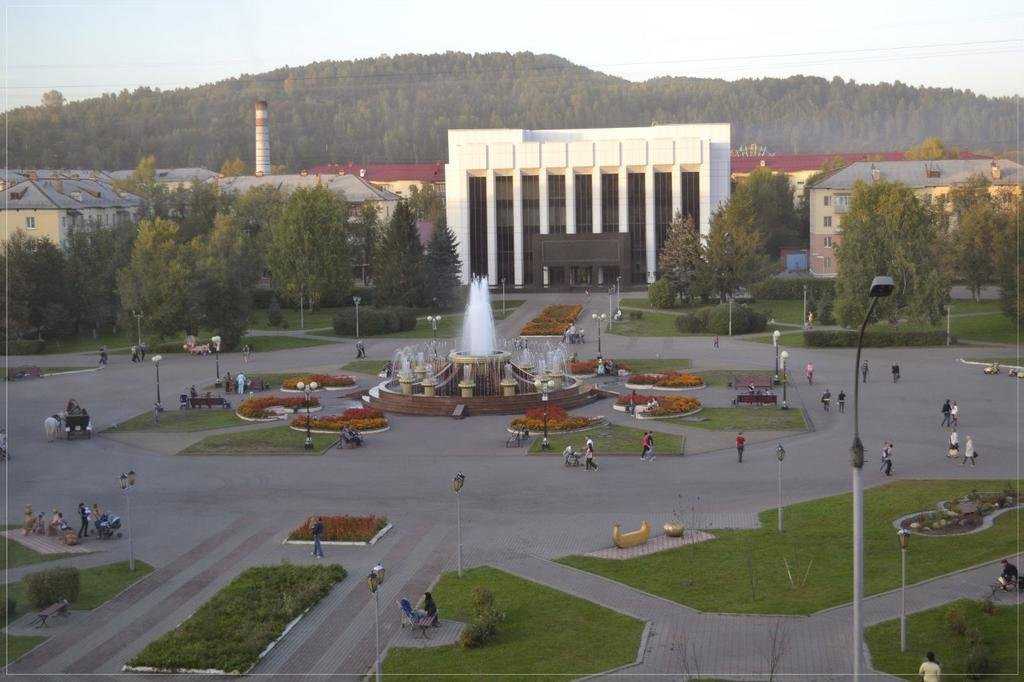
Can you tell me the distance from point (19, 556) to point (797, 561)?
1819cm

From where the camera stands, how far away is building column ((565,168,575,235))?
104 metres

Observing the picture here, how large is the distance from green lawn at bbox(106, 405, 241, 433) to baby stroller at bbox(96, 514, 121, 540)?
47.7ft

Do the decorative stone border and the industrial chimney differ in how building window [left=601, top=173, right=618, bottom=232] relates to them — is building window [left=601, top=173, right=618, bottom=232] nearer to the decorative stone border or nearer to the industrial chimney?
the industrial chimney

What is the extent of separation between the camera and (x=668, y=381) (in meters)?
51.3

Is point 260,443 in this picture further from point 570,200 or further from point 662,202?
point 662,202

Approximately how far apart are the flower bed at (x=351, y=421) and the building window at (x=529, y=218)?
201 feet

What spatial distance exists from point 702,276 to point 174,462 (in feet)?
165

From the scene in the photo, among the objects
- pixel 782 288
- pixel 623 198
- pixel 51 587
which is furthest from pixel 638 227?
pixel 51 587

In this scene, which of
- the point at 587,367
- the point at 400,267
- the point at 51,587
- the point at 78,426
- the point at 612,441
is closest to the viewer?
the point at 51,587

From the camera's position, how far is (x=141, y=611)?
24047 millimetres

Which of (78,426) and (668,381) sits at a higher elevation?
(668,381)

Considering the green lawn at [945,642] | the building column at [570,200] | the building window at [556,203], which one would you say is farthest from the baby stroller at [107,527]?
the building window at [556,203]

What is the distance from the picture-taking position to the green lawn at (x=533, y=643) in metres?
20.5

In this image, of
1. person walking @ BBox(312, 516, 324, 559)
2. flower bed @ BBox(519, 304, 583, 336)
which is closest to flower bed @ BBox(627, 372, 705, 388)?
flower bed @ BBox(519, 304, 583, 336)
